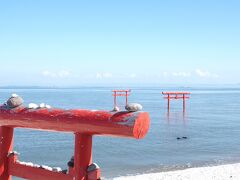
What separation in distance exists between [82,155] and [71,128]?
28cm

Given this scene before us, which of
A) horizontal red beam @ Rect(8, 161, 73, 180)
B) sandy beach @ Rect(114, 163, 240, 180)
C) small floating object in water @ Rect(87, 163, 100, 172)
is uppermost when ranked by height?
small floating object in water @ Rect(87, 163, 100, 172)

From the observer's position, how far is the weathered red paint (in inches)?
129

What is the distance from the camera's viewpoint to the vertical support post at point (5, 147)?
463cm

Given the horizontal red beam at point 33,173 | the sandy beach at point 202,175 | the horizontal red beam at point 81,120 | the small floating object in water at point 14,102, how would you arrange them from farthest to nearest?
the sandy beach at point 202,175 → the small floating object in water at point 14,102 → the horizontal red beam at point 33,173 → the horizontal red beam at point 81,120

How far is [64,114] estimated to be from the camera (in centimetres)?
371

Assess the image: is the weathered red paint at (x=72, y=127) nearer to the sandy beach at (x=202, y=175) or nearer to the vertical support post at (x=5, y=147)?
the vertical support post at (x=5, y=147)

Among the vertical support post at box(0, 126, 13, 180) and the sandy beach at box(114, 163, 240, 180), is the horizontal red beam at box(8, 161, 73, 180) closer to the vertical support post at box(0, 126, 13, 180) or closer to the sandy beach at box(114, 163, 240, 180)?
the vertical support post at box(0, 126, 13, 180)

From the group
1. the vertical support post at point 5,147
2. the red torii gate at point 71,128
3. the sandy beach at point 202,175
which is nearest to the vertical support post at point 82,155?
the red torii gate at point 71,128

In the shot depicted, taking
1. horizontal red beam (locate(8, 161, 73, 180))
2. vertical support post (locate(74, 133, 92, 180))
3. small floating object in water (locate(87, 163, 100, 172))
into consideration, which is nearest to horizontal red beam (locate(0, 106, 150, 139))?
vertical support post (locate(74, 133, 92, 180))

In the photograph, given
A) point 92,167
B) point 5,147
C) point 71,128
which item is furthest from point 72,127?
point 5,147

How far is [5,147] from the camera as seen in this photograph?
4.70 meters

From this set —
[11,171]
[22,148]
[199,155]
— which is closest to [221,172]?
[199,155]

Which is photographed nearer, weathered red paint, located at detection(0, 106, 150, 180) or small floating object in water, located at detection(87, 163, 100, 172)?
weathered red paint, located at detection(0, 106, 150, 180)

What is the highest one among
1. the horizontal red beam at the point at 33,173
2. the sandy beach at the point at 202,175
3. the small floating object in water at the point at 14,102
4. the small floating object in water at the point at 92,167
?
the small floating object in water at the point at 14,102
